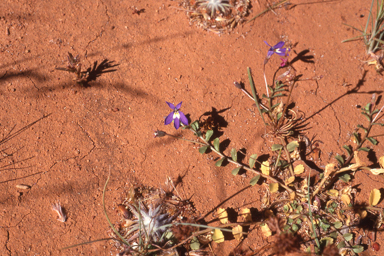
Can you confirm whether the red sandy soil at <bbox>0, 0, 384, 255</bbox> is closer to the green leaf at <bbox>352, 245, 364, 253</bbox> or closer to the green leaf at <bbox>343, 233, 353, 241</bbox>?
the green leaf at <bbox>352, 245, 364, 253</bbox>

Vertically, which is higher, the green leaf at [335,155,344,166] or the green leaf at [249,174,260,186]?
the green leaf at [335,155,344,166]

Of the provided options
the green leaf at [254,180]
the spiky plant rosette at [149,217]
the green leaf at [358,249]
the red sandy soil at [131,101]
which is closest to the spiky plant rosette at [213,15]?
the red sandy soil at [131,101]

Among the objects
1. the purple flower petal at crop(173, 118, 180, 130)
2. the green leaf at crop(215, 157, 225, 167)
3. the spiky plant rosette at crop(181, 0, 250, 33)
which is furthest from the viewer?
the spiky plant rosette at crop(181, 0, 250, 33)

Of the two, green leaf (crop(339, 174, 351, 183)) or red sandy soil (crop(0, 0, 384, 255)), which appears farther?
green leaf (crop(339, 174, 351, 183))

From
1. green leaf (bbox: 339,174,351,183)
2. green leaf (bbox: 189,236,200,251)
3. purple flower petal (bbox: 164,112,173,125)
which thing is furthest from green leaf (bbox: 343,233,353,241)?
purple flower petal (bbox: 164,112,173,125)

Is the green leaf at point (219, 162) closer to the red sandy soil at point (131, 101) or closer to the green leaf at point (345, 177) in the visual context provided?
the red sandy soil at point (131, 101)

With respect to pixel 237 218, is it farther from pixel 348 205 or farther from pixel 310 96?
pixel 310 96

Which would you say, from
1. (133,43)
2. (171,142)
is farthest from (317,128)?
(133,43)
